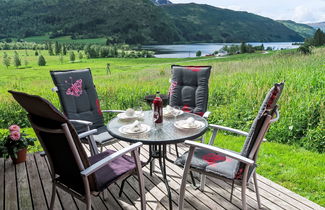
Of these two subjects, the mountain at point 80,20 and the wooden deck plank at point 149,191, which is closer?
the wooden deck plank at point 149,191

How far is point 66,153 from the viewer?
1496 mm

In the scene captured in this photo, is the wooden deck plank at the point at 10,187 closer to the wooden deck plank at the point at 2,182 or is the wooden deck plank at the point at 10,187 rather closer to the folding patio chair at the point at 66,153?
the wooden deck plank at the point at 2,182

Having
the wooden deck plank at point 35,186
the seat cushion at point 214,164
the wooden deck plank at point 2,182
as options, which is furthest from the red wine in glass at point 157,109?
the wooden deck plank at point 2,182

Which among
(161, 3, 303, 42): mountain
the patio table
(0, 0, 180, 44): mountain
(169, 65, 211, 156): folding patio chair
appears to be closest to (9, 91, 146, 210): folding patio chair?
the patio table

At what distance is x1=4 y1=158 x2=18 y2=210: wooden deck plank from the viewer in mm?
2119

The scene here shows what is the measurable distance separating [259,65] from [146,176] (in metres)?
6.44

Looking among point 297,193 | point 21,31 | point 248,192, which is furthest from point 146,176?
point 21,31

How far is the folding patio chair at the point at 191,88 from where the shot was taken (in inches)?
125

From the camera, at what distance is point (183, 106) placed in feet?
10.8

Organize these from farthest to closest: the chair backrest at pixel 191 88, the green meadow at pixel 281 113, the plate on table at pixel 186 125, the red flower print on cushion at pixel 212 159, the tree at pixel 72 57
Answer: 1. the tree at pixel 72 57
2. the chair backrest at pixel 191 88
3. the green meadow at pixel 281 113
4. the plate on table at pixel 186 125
5. the red flower print on cushion at pixel 212 159

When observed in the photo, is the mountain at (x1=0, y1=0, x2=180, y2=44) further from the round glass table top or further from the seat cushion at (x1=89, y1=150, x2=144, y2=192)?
the seat cushion at (x1=89, y1=150, x2=144, y2=192)

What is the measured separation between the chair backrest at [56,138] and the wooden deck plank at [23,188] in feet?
2.38

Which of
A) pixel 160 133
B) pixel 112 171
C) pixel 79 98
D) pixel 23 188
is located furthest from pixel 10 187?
pixel 160 133

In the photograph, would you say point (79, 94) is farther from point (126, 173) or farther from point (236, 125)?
point (236, 125)
